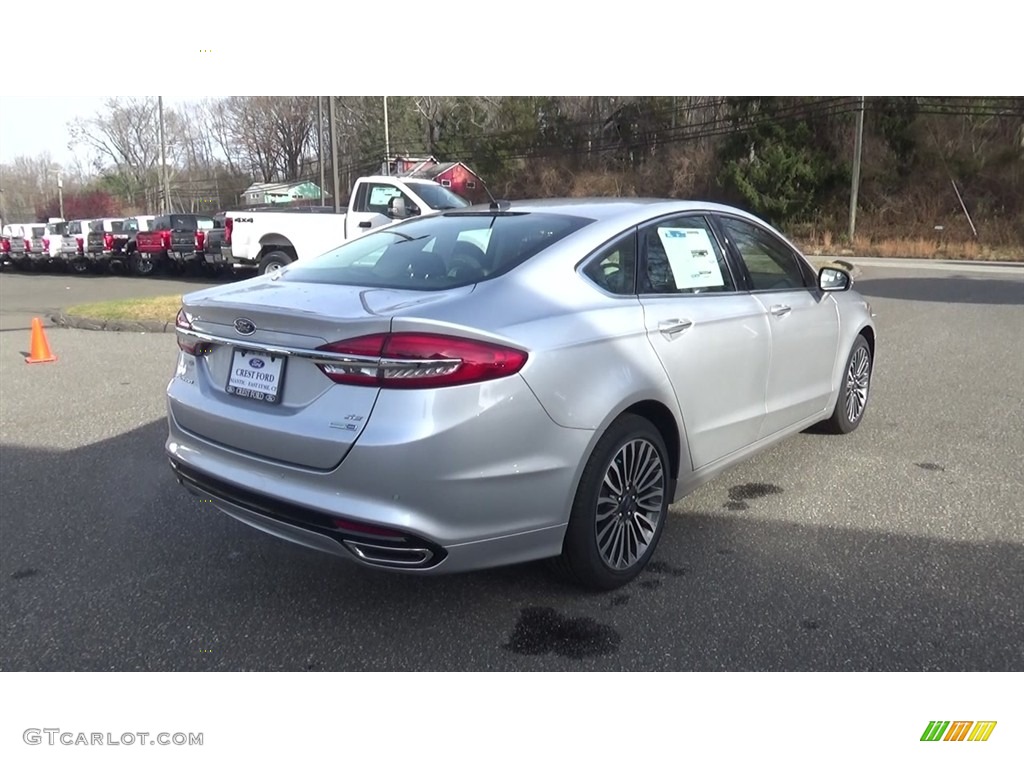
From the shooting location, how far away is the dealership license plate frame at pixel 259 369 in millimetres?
2957

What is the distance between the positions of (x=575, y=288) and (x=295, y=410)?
1.19m

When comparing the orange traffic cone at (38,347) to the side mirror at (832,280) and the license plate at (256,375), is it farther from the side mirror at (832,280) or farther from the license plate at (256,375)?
the side mirror at (832,280)

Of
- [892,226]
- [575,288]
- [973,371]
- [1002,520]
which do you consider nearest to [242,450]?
[575,288]

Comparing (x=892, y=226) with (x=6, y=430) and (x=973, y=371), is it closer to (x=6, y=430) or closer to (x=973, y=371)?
(x=973, y=371)

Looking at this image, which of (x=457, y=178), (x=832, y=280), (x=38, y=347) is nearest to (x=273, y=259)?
(x=38, y=347)

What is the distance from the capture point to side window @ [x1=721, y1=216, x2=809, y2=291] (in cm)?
436

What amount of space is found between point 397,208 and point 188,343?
9818mm

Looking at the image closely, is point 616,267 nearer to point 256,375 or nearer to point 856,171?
point 256,375

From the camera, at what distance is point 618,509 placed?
3.39 metres

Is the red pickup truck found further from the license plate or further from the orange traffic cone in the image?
the license plate

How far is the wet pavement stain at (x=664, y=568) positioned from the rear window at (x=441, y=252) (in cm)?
151

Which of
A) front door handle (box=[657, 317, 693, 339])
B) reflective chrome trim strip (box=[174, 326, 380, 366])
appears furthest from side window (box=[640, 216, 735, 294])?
reflective chrome trim strip (box=[174, 326, 380, 366])
